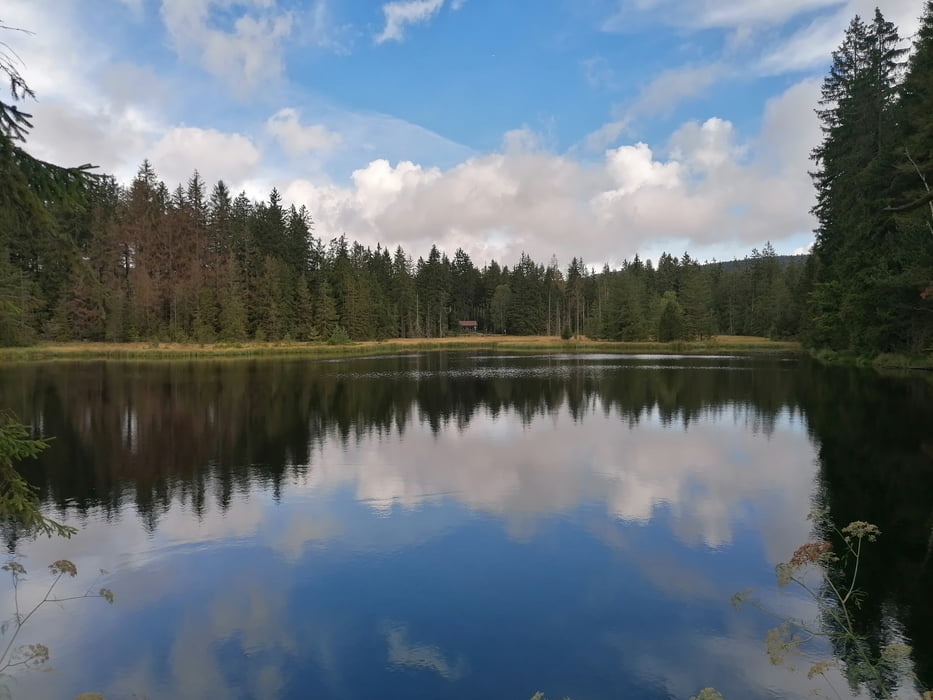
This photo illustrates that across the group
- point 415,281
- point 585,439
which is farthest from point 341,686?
point 415,281

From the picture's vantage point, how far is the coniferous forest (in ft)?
82.5

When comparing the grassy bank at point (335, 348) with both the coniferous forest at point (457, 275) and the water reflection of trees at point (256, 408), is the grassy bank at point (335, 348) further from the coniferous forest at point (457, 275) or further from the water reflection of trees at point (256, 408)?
the water reflection of trees at point (256, 408)

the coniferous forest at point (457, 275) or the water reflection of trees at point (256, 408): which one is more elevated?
the coniferous forest at point (457, 275)

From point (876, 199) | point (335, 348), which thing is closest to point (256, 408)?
point (876, 199)

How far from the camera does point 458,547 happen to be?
10.3 meters

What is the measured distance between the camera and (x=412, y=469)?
15961mm

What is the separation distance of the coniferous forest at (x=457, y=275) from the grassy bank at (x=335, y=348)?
264 cm

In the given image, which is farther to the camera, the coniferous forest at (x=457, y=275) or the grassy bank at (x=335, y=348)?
the grassy bank at (x=335, y=348)

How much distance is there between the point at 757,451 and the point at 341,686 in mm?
14899

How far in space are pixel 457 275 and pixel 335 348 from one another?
53.4 metres

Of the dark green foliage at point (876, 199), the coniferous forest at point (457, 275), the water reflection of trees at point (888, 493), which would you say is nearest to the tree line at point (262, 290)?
the coniferous forest at point (457, 275)

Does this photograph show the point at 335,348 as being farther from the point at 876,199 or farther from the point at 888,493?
the point at 888,493

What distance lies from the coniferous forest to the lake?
4.42 metres

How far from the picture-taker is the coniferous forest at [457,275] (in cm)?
2514
